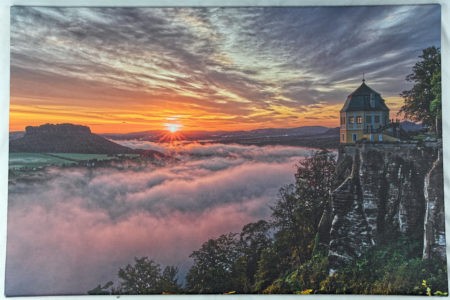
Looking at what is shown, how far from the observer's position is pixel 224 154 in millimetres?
3268

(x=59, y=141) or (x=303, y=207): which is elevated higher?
(x=59, y=141)

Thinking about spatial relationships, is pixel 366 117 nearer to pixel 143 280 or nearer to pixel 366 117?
pixel 366 117

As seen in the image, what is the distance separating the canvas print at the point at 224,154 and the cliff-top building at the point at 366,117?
1 centimetres

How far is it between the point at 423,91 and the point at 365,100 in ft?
1.66

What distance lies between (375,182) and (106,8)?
278 cm

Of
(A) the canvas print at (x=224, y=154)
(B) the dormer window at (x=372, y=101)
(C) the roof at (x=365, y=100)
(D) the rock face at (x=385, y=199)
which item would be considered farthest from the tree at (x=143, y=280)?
(B) the dormer window at (x=372, y=101)

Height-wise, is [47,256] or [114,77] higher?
[114,77]

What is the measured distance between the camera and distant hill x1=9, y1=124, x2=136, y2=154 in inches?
125

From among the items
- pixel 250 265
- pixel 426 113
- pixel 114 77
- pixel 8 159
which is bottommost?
pixel 250 265

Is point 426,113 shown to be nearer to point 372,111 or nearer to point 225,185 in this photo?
point 372,111

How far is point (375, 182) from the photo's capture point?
3.22m

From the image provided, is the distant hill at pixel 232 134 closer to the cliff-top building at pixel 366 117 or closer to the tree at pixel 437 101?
the cliff-top building at pixel 366 117

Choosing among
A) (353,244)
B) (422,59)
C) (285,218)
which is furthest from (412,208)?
(422,59)

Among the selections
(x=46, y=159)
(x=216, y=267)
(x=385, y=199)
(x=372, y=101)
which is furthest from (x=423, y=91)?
(x=46, y=159)
